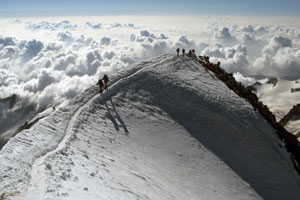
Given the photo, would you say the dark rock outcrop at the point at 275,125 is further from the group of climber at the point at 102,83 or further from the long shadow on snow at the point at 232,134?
the group of climber at the point at 102,83

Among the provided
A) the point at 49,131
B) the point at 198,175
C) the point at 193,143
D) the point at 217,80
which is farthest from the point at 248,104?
the point at 49,131

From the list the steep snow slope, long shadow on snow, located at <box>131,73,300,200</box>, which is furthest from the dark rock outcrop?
long shadow on snow, located at <box>131,73,300,200</box>

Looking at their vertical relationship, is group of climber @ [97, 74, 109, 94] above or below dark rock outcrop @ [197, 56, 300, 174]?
above

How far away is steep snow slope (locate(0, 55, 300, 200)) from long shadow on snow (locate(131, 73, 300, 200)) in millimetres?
154

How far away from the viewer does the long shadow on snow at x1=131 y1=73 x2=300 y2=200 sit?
28812mm

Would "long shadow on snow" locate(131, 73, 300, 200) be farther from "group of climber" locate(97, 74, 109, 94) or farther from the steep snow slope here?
"group of climber" locate(97, 74, 109, 94)

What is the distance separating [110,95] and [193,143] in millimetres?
13865

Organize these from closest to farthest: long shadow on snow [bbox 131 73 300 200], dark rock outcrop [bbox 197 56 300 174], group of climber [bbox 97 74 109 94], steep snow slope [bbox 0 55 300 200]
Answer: steep snow slope [bbox 0 55 300 200] → long shadow on snow [bbox 131 73 300 200] → group of climber [bbox 97 74 109 94] → dark rock outcrop [bbox 197 56 300 174]

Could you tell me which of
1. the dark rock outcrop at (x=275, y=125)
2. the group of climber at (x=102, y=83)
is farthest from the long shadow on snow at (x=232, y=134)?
the group of climber at (x=102, y=83)

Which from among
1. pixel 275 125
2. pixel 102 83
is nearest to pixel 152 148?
pixel 102 83

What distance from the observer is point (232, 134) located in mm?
33781

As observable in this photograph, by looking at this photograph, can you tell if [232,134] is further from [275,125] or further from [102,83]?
[102,83]

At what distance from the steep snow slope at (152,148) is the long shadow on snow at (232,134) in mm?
154

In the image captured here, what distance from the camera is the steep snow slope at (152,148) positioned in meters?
16.1
